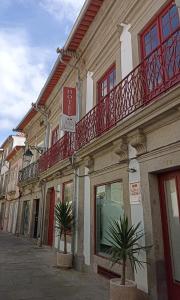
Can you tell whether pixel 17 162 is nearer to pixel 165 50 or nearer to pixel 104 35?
pixel 104 35

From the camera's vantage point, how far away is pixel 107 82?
684 centimetres

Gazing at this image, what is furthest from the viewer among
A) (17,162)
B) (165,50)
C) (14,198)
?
(17,162)

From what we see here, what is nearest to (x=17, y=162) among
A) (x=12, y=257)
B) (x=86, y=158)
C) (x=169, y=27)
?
(x=12, y=257)

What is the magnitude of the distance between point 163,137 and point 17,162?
54.8 feet

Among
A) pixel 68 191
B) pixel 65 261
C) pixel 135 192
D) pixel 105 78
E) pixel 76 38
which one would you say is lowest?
pixel 65 261

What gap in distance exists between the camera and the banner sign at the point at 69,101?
755cm

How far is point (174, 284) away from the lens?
3.78 meters

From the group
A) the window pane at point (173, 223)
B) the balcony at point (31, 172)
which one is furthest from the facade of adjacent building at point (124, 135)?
the balcony at point (31, 172)

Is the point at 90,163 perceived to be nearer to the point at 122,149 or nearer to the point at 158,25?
the point at 122,149

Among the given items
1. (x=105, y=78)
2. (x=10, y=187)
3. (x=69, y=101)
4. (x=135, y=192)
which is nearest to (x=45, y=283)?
(x=135, y=192)

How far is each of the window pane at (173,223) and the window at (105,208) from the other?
136cm

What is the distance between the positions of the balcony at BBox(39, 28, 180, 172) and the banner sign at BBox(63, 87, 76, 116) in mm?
566

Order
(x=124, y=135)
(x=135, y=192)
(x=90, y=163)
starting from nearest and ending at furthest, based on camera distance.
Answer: (x=135, y=192), (x=124, y=135), (x=90, y=163)

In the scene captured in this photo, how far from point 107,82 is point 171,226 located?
4.33 meters
